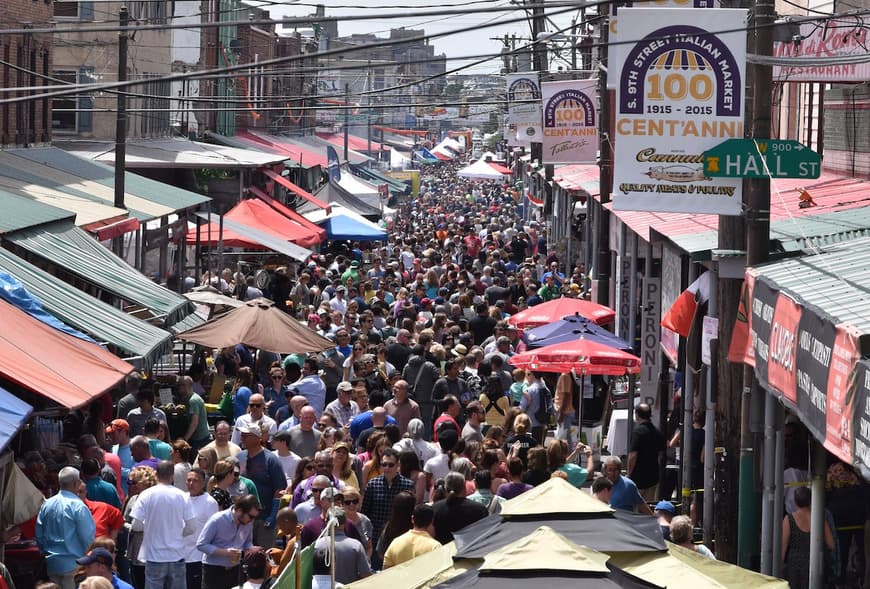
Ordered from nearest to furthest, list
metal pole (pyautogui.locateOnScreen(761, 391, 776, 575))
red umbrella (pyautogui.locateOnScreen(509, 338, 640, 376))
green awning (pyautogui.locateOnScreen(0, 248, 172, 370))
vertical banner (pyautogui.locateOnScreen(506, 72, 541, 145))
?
metal pole (pyautogui.locateOnScreen(761, 391, 776, 575)) < green awning (pyautogui.locateOnScreen(0, 248, 172, 370)) < red umbrella (pyautogui.locateOnScreen(509, 338, 640, 376)) < vertical banner (pyautogui.locateOnScreen(506, 72, 541, 145))

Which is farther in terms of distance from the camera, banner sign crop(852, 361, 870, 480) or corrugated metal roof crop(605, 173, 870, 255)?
corrugated metal roof crop(605, 173, 870, 255)

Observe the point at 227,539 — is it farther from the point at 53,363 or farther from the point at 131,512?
the point at 53,363

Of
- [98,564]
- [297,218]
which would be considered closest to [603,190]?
[98,564]

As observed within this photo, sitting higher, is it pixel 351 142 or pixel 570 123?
pixel 351 142

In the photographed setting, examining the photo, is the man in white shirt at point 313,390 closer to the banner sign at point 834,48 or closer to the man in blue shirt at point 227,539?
the man in blue shirt at point 227,539

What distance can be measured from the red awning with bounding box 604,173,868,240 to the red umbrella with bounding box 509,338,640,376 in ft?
5.01

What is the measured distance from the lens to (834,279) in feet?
33.3

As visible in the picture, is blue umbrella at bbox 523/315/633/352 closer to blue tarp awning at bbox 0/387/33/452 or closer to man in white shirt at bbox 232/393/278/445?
man in white shirt at bbox 232/393/278/445

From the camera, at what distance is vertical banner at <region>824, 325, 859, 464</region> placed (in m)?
7.55

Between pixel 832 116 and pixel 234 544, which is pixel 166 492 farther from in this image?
pixel 832 116

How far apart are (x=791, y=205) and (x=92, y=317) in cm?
783

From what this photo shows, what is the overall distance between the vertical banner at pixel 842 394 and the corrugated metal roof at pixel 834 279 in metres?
0.11

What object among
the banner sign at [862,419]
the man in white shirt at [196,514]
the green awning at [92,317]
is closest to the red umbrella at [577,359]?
the green awning at [92,317]

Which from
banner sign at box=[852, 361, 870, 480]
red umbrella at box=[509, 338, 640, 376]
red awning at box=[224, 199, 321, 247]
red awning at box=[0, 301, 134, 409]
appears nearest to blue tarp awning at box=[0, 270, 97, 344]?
red awning at box=[0, 301, 134, 409]
